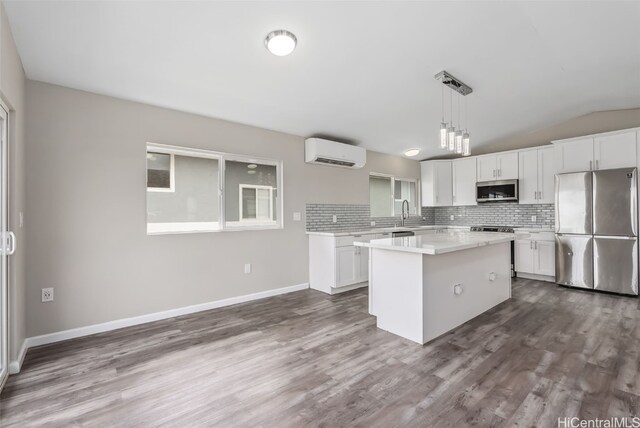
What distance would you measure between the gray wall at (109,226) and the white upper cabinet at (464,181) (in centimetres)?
434

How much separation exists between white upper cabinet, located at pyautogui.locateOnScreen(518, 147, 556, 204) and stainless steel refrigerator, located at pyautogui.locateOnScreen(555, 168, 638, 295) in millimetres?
468

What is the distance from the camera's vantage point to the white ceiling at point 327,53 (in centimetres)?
221

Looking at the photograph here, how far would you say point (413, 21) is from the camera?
2441 millimetres

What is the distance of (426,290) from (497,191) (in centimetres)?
392

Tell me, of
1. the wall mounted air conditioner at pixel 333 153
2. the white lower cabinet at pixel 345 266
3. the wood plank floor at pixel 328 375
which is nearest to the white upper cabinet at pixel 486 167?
the wall mounted air conditioner at pixel 333 153

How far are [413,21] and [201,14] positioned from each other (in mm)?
1679

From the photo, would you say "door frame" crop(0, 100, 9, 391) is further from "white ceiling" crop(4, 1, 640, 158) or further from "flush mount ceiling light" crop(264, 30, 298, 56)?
"flush mount ceiling light" crop(264, 30, 298, 56)

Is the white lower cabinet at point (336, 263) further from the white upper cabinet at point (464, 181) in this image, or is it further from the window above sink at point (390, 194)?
the white upper cabinet at point (464, 181)

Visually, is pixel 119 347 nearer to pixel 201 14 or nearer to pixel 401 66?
pixel 201 14

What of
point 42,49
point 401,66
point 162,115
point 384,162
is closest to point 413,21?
point 401,66

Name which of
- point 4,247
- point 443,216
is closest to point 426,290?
point 4,247

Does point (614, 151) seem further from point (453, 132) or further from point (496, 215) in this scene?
point (453, 132)

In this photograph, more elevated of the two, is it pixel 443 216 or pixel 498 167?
pixel 498 167

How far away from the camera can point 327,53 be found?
2.76 meters
